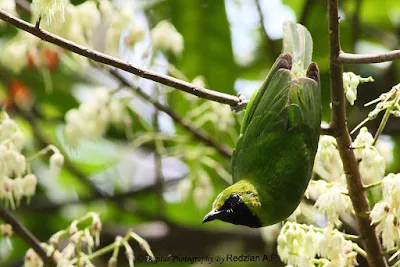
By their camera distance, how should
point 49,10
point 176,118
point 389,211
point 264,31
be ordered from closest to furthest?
point 49,10
point 389,211
point 176,118
point 264,31


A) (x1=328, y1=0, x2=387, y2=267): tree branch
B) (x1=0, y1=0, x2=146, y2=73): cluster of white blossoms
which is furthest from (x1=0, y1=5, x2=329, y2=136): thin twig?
(x1=0, y1=0, x2=146, y2=73): cluster of white blossoms

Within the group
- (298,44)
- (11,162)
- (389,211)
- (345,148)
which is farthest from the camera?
(298,44)

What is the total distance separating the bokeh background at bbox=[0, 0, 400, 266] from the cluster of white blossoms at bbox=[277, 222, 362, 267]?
3.66 feet

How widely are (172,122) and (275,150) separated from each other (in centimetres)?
145

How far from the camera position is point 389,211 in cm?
195

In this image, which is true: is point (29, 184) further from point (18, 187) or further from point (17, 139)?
point (17, 139)

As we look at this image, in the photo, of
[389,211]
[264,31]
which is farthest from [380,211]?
[264,31]

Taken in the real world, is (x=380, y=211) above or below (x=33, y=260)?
above

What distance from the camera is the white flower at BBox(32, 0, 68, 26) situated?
184 centimetres

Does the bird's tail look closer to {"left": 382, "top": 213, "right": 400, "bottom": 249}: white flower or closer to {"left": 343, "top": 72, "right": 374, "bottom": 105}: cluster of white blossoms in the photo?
{"left": 343, "top": 72, "right": 374, "bottom": 105}: cluster of white blossoms

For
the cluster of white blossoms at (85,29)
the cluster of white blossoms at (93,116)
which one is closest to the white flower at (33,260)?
the cluster of white blossoms at (93,116)

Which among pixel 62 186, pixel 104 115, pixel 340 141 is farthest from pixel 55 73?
pixel 340 141

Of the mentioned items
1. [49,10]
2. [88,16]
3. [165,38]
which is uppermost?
[49,10]

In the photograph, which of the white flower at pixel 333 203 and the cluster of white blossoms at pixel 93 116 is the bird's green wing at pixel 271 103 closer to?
the white flower at pixel 333 203
